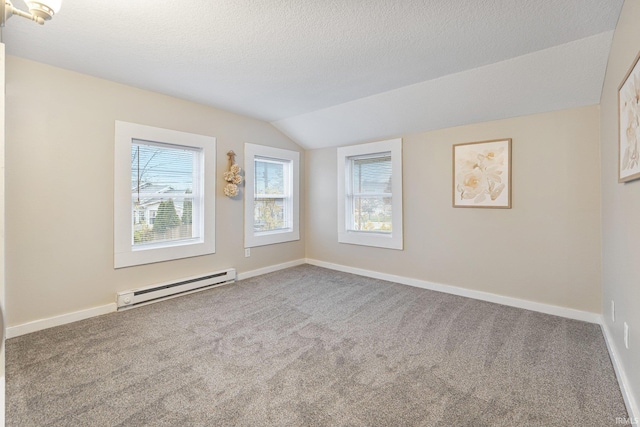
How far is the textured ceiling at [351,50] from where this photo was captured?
1.78 meters

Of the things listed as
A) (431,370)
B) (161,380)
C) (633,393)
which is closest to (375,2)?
(431,370)

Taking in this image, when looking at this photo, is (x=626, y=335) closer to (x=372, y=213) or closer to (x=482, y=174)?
(x=482, y=174)

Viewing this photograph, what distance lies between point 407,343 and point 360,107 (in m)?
2.57

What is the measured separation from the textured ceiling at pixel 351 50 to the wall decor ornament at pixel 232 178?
0.74 metres

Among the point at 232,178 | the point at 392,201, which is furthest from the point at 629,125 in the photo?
the point at 232,178

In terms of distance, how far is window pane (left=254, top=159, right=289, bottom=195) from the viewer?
422 cm

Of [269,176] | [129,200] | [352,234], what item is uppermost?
[269,176]

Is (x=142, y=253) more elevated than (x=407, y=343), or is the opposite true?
(x=142, y=253)

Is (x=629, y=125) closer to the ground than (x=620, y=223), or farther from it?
farther from it

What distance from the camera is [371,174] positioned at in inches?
164

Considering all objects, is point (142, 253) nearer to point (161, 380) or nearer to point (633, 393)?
point (161, 380)

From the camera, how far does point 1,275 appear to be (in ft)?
4.04

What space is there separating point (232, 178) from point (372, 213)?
1.98m

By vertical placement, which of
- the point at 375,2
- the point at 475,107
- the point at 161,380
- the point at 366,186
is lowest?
the point at 161,380
